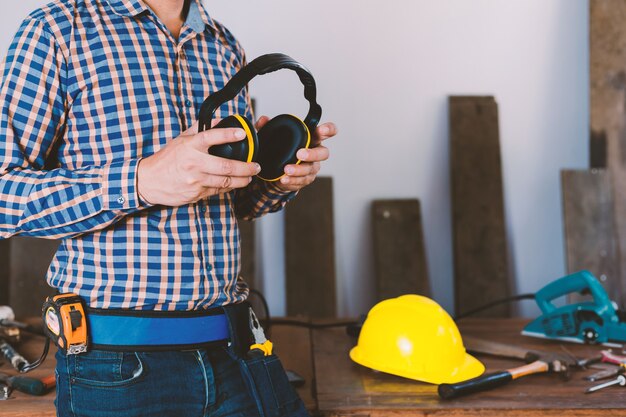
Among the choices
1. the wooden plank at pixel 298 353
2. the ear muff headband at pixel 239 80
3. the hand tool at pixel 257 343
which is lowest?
the wooden plank at pixel 298 353

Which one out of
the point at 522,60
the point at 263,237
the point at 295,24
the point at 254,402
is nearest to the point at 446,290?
the point at 263,237

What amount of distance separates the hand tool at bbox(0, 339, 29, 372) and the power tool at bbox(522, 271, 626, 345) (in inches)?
58.9

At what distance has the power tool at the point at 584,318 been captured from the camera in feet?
6.47

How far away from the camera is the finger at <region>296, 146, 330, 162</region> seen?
128 centimetres

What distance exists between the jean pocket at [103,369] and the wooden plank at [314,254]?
4.66ft

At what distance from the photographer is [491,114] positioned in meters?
2.59

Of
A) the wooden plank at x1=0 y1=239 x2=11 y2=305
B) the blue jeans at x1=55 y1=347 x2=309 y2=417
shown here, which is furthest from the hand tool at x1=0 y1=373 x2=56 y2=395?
the wooden plank at x1=0 y1=239 x2=11 y2=305

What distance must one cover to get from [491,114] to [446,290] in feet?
2.35

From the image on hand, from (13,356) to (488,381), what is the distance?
4.07ft

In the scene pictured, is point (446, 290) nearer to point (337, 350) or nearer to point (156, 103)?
point (337, 350)

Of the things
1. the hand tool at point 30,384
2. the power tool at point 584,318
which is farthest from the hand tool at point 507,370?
the hand tool at point 30,384

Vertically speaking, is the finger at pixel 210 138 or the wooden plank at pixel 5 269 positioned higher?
the finger at pixel 210 138

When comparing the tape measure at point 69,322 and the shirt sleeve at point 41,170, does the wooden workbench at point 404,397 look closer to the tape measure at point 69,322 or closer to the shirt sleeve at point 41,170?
the tape measure at point 69,322

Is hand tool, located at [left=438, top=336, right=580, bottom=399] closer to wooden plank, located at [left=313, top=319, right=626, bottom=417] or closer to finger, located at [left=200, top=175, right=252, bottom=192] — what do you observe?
wooden plank, located at [left=313, top=319, right=626, bottom=417]
